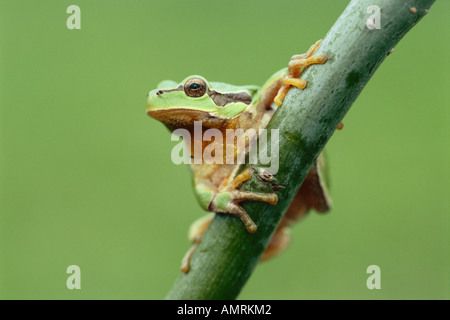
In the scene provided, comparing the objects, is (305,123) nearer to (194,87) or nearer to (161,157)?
(194,87)

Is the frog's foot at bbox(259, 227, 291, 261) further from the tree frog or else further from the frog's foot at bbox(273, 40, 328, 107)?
the frog's foot at bbox(273, 40, 328, 107)

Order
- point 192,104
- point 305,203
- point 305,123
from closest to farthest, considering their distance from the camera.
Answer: point 305,123 → point 192,104 → point 305,203

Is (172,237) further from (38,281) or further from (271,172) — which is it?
(271,172)

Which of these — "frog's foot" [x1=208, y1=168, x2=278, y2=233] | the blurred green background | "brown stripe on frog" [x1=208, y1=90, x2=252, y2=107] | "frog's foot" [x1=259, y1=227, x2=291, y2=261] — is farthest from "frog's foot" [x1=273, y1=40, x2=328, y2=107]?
the blurred green background

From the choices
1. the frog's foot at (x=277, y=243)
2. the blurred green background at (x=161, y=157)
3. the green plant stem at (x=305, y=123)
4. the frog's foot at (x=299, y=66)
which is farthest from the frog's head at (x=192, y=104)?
the blurred green background at (x=161, y=157)

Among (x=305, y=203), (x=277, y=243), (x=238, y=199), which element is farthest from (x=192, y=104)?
(x=277, y=243)

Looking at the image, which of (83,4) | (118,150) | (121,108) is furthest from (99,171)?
(83,4)
